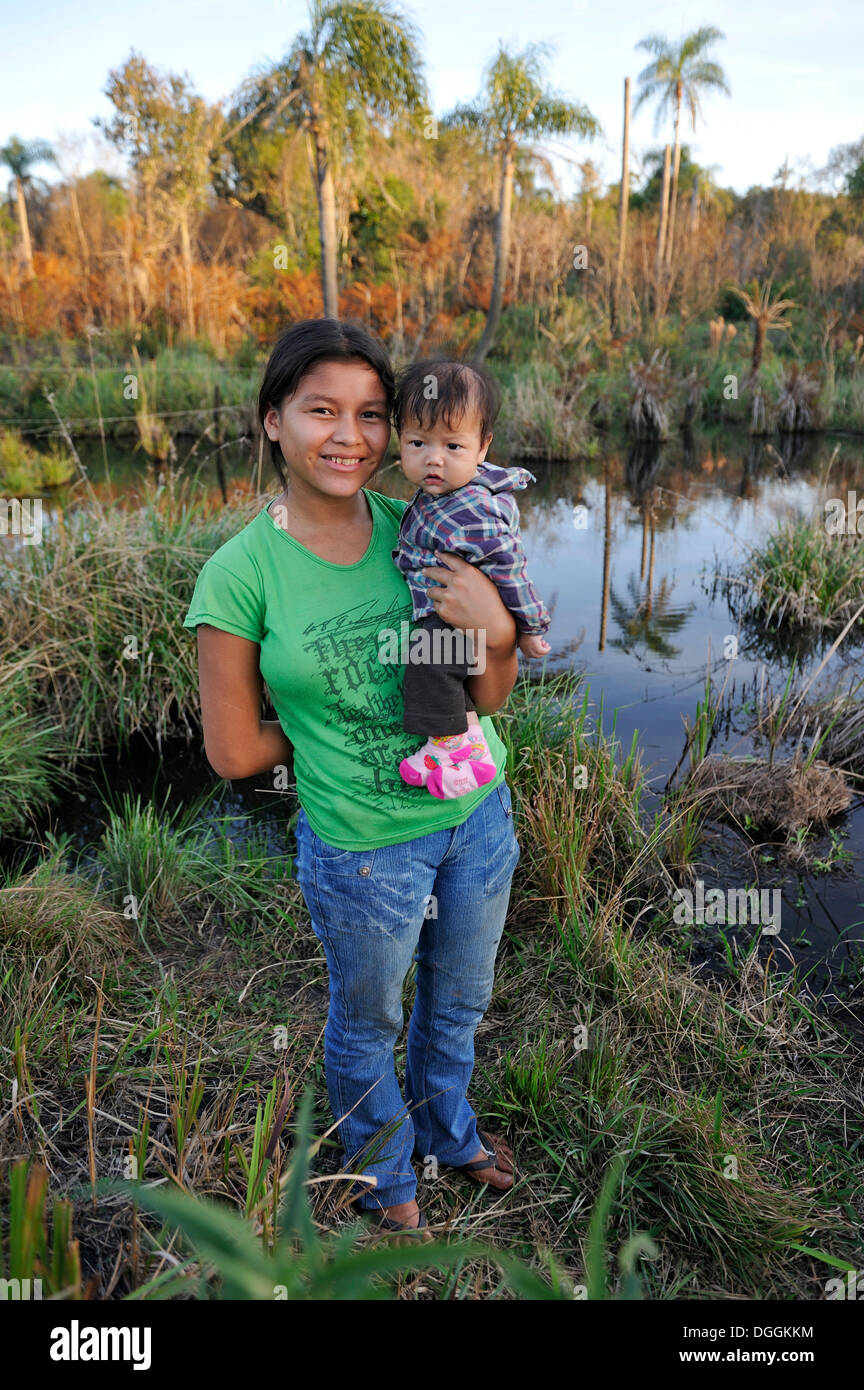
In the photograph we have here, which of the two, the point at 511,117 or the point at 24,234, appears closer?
the point at 511,117

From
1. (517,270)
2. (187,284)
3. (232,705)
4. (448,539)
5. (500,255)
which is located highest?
(517,270)

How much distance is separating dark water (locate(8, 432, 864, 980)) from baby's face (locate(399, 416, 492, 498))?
1.88 meters

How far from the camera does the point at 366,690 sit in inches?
57.7

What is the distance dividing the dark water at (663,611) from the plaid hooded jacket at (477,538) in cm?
174

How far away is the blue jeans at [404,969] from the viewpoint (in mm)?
1454

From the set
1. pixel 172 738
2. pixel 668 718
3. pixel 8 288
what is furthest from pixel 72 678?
pixel 8 288

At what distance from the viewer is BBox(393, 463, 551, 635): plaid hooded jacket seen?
1.50 meters

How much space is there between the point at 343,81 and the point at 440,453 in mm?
10943

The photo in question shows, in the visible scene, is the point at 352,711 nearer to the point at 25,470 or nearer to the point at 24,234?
the point at 25,470

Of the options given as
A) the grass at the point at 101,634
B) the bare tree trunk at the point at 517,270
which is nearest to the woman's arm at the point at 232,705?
the grass at the point at 101,634

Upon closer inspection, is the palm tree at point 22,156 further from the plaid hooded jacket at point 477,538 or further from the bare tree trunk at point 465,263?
the plaid hooded jacket at point 477,538

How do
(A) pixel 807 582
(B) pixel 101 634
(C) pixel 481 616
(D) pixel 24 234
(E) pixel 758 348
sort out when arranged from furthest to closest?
(D) pixel 24 234 → (E) pixel 758 348 → (A) pixel 807 582 → (B) pixel 101 634 → (C) pixel 481 616

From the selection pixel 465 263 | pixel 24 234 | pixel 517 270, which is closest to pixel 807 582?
pixel 517 270

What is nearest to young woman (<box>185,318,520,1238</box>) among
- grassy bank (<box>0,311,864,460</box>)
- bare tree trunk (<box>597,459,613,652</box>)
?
bare tree trunk (<box>597,459,613,652</box>)
